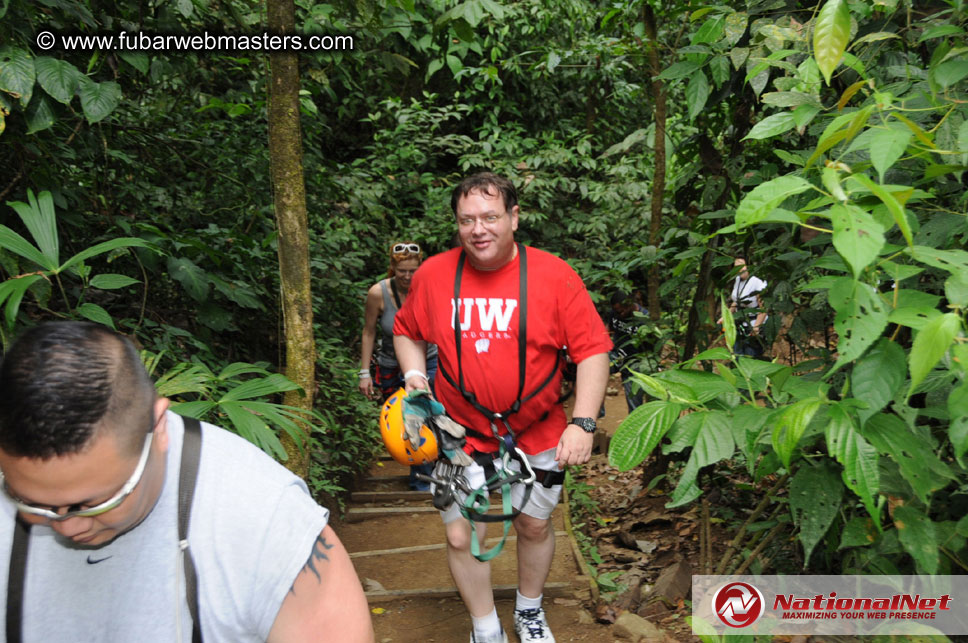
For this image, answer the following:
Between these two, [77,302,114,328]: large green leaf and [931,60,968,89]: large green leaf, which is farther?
[77,302,114,328]: large green leaf

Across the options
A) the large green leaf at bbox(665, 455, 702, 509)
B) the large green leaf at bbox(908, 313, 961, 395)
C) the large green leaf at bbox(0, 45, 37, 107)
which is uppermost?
the large green leaf at bbox(0, 45, 37, 107)

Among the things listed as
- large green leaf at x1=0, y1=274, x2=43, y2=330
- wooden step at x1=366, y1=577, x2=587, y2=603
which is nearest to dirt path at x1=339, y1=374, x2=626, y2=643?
wooden step at x1=366, y1=577, x2=587, y2=603

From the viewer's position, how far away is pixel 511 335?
2918 mm

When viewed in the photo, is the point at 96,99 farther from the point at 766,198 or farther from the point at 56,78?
the point at 766,198

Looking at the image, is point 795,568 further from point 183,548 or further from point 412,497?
point 412,497

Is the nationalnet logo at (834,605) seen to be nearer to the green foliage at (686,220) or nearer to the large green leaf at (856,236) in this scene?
the green foliage at (686,220)

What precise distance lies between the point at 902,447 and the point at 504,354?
1.58 meters

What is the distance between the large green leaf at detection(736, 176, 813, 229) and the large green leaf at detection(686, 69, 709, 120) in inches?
62.5

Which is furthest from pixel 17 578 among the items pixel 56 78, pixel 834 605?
pixel 834 605

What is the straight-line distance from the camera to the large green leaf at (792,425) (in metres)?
1.52

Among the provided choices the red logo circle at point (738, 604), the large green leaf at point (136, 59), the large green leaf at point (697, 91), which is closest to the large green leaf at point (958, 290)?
the red logo circle at point (738, 604)

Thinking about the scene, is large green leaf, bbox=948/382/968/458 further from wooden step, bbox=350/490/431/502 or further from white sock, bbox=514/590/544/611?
wooden step, bbox=350/490/431/502

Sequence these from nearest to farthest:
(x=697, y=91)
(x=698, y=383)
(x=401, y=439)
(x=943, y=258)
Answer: (x=943, y=258), (x=698, y=383), (x=401, y=439), (x=697, y=91)

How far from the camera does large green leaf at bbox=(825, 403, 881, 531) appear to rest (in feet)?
4.98
